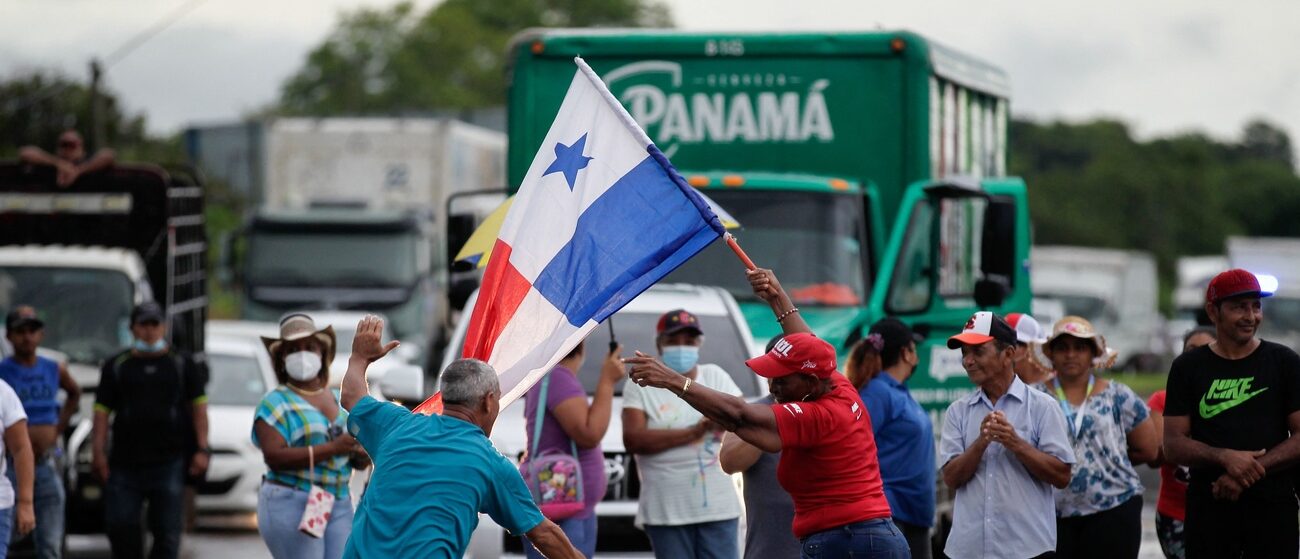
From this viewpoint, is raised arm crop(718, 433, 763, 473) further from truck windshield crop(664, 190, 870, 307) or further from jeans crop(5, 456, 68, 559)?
jeans crop(5, 456, 68, 559)

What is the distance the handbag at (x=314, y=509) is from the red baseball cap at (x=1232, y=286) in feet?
12.6

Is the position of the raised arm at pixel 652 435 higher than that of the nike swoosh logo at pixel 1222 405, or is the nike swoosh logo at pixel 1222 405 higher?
the nike swoosh logo at pixel 1222 405

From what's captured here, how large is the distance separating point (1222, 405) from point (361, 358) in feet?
11.3

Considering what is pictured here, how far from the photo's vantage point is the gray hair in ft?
20.8

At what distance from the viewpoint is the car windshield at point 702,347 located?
10.6m

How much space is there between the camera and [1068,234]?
98.1 meters

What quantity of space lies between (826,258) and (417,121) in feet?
62.1

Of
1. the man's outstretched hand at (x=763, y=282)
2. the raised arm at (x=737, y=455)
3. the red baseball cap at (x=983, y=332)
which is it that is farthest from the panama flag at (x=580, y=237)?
the red baseball cap at (x=983, y=332)

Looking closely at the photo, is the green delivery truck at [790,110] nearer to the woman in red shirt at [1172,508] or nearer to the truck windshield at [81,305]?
the woman in red shirt at [1172,508]

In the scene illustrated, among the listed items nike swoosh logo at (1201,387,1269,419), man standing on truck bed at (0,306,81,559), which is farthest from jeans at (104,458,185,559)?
nike swoosh logo at (1201,387,1269,419)

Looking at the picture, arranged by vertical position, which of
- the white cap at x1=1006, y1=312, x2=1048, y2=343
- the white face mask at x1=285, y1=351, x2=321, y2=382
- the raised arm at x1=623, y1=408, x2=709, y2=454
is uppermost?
the white cap at x1=1006, y1=312, x2=1048, y2=343

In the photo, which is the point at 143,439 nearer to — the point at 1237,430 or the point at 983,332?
the point at 983,332

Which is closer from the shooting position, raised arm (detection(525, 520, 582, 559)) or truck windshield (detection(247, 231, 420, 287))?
raised arm (detection(525, 520, 582, 559))

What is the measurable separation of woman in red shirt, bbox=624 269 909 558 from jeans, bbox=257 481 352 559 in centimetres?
262
